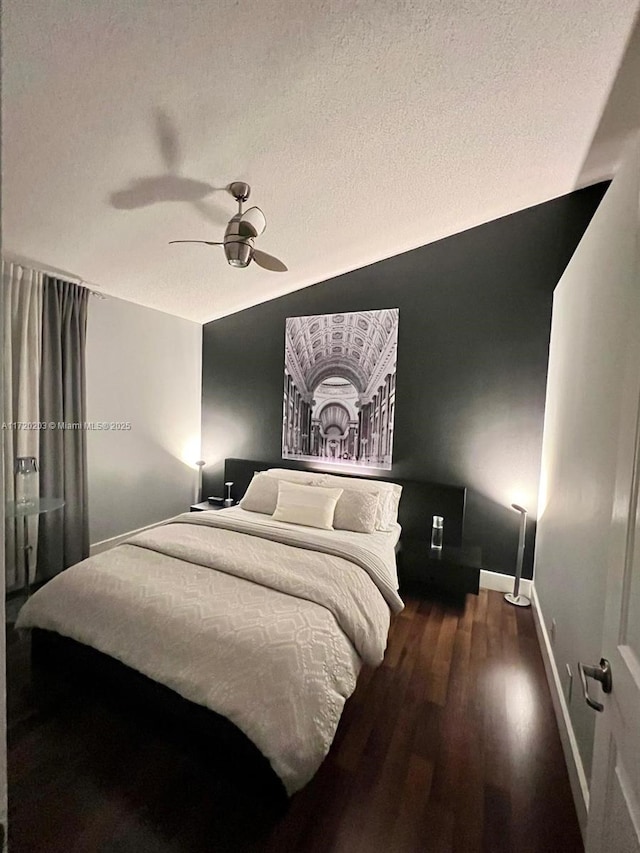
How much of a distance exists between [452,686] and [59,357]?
11.0ft

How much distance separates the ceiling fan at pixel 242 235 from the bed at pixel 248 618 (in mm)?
1612

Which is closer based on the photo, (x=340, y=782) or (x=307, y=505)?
(x=340, y=782)

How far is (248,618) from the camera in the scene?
166 cm

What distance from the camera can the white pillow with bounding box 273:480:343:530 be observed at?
289 centimetres

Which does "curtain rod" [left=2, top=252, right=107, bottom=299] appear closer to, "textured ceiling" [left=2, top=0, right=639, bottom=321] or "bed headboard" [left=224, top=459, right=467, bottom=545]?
"textured ceiling" [left=2, top=0, right=639, bottom=321]

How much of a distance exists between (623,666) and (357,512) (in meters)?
2.11

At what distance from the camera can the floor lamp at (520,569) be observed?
9.35ft

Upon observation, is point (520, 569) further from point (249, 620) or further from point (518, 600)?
point (249, 620)

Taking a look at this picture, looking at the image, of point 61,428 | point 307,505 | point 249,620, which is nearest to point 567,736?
point 249,620

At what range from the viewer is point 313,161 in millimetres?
2064

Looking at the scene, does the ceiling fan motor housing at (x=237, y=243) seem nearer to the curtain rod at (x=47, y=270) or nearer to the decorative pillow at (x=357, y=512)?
the curtain rod at (x=47, y=270)

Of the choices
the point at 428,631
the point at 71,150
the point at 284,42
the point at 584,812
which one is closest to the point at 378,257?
the point at 284,42

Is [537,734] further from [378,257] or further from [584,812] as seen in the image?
[378,257]

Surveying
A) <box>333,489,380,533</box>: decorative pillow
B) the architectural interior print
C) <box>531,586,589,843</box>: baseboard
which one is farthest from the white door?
the architectural interior print
